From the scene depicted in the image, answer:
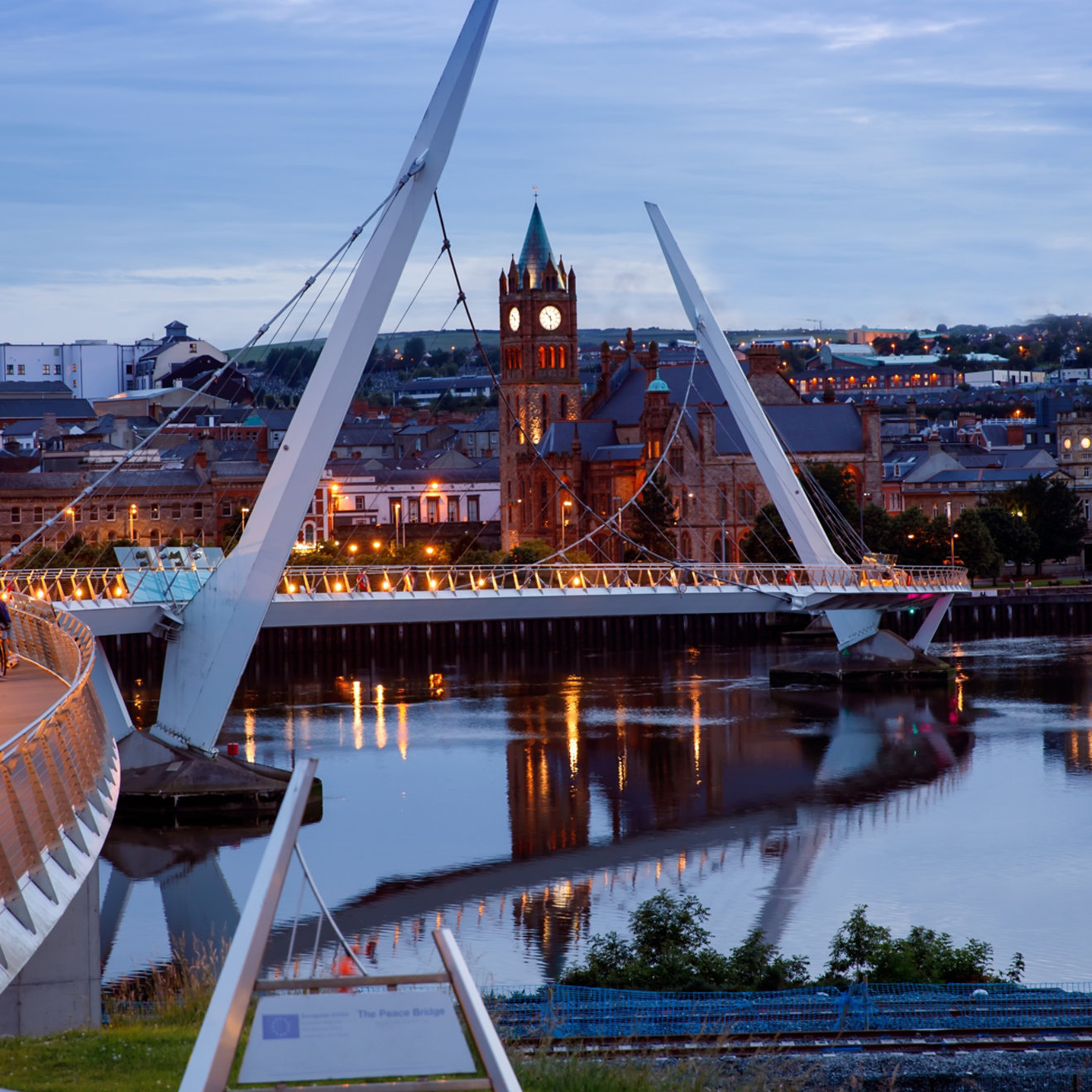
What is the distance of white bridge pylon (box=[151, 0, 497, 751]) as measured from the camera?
82.5 feet

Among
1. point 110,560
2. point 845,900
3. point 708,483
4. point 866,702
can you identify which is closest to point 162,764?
point 845,900

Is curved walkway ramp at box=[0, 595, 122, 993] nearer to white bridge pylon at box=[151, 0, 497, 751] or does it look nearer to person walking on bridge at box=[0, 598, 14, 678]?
person walking on bridge at box=[0, 598, 14, 678]

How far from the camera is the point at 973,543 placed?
70688mm

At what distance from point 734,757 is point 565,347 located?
56.9 metres

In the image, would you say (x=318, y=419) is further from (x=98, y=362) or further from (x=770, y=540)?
(x=98, y=362)

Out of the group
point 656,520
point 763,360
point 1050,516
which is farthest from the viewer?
point 763,360

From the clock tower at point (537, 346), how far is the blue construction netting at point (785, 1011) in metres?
71.9

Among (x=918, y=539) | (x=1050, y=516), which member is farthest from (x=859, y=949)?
(x=1050, y=516)

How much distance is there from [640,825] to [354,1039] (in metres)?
22.9

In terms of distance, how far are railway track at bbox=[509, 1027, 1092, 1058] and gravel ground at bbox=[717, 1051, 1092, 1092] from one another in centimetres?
22

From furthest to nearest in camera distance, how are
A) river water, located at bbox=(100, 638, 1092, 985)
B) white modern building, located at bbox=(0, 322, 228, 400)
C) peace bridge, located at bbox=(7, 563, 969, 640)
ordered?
white modern building, located at bbox=(0, 322, 228, 400)
peace bridge, located at bbox=(7, 563, 969, 640)
river water, located at bbox=(100, 638, 1092, 985)

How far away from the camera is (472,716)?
40.0m

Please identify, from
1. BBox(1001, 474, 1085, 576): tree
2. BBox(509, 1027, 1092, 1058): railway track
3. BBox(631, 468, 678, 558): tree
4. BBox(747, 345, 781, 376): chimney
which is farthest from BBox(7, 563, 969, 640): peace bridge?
BBox(747, 345, 781, 376): chimney

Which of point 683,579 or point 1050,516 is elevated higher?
point 1050,516
